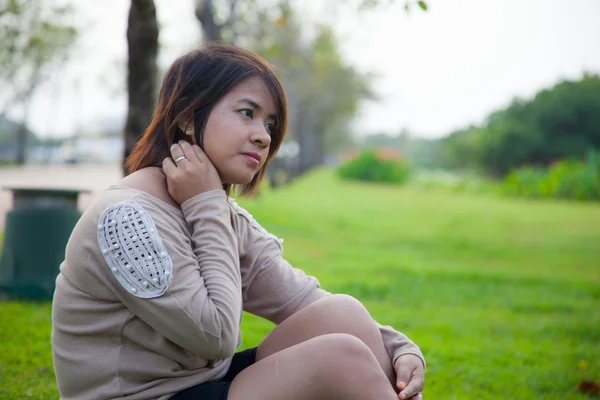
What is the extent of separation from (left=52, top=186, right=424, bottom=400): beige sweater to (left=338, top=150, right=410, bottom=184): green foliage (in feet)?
77.3

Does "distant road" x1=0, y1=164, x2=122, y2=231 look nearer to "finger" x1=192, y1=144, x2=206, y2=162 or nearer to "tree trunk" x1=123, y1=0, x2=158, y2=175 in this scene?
"tree trunk" x1=123, y1=0, x2=158, y2=175

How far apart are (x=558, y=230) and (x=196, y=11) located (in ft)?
23.6

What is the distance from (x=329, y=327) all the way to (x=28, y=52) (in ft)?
65.6

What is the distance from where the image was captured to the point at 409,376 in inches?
74.7

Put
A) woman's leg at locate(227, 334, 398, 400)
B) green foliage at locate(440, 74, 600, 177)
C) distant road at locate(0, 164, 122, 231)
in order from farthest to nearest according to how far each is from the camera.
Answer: green foliage at locate(440, 74, 600, 177) < distant road at locate(0, 164, 122, 231) < woman's leg at locate(227, 334, 398, 400)

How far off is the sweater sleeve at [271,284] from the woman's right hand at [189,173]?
0.29m

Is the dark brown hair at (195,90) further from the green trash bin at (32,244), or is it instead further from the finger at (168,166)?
the green trash bin at (32,244)

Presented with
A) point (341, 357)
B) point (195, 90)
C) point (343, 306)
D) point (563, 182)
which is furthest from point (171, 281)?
point (563, 182)

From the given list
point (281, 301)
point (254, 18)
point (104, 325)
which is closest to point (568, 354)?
point (281, 301)

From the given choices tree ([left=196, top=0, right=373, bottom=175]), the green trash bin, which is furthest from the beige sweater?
tree ([left=196, top=0, right=373, bottom=175])

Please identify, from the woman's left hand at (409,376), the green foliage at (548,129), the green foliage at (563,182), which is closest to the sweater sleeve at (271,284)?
the woman's left hand at (409,376)

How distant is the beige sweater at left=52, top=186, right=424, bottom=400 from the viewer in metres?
1.51

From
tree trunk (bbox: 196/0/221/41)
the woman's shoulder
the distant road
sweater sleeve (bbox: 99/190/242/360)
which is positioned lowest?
the distant road

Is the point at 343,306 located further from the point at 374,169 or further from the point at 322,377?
the point at 374,169
